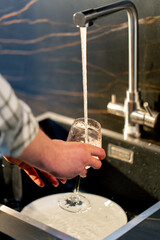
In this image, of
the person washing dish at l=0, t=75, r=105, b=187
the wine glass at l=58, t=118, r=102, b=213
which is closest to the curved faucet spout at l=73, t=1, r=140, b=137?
the wine glass at l=58, t=118, r=102, b=213

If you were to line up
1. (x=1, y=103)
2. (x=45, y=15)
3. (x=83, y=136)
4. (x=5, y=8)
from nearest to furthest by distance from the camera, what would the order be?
(x=1, y=103), (x=83, y=136), (x=45, y=15), (x=5, y=8)

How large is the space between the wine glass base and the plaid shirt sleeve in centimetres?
65

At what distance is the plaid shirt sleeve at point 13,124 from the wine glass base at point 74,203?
651 millimetres

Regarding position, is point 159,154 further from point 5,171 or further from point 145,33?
point 5,171

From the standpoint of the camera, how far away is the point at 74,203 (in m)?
1.40

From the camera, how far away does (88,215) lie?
53.3 inches

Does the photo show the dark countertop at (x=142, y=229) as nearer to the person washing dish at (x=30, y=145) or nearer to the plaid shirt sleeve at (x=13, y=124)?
the person washing dish at (x=30, y=145)

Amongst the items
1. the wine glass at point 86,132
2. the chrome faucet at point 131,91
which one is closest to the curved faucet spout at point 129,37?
the chrome faucet at point 131,91

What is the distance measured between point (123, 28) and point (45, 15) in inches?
15.1

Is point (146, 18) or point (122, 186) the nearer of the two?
point (146, 18)

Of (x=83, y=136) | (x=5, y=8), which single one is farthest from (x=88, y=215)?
(x=5, y=8)

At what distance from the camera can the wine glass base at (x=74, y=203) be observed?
1.38 meters

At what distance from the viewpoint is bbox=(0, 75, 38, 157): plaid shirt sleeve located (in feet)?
2.39

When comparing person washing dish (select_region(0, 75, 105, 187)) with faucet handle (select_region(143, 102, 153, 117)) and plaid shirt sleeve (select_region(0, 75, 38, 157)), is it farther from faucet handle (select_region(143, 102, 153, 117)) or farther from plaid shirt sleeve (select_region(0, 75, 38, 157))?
faucet handle (select_region(143, 102, 153, 117))
